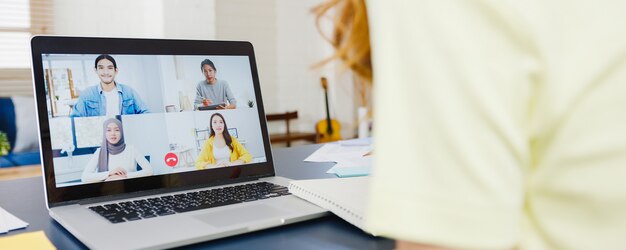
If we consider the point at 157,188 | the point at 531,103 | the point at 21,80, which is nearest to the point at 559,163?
the point at 531,103

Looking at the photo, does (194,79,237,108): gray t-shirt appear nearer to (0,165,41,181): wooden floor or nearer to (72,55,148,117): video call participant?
(72,55,148,117): video call participant

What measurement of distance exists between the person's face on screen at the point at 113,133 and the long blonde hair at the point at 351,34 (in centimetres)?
48

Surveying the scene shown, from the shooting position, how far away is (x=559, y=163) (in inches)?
13.1

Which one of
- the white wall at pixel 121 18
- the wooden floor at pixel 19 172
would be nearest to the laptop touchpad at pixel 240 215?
the wooden floor at pixel 19 172

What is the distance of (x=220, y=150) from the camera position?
2.84ft

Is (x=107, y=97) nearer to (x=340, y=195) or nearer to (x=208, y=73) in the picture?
(x=208, y=73)

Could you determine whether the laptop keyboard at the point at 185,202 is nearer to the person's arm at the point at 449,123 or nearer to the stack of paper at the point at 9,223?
the stack of paper at the point at 9,223

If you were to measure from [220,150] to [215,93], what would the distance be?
96 millimetres

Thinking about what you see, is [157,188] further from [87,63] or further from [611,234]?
[611,234]

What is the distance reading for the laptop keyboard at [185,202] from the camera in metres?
0.67

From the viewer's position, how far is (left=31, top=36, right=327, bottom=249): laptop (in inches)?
26.1

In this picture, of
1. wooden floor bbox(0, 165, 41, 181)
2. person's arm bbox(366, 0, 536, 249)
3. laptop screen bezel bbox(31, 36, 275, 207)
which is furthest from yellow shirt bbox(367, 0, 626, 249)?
wooden floor bbox(0, 165, 41, 181)

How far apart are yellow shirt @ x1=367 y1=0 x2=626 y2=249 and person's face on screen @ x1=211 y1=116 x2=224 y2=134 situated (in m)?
0.57

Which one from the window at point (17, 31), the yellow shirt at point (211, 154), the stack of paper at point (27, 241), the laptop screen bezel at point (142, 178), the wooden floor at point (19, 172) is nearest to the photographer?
the stack of paper at point (27, 241)
